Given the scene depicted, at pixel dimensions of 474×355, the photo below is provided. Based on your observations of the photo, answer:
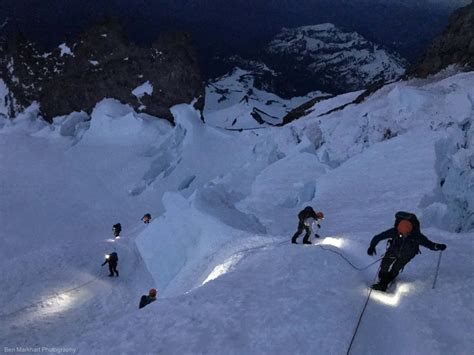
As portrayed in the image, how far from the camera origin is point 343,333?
6.61 metres

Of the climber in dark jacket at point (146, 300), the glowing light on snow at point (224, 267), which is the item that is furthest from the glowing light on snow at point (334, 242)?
the climber in dark jacket at point (146, 300)

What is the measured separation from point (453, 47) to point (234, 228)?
25.6 meters

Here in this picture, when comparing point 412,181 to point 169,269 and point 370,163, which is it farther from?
point 169,269

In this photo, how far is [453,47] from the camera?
3123 cm

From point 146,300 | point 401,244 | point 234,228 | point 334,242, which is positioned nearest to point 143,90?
point 234,228

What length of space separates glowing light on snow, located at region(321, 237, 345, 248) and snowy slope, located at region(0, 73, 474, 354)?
0.07 metres

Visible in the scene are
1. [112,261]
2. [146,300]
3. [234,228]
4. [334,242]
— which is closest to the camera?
[146,300]

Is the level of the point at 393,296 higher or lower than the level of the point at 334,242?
higher

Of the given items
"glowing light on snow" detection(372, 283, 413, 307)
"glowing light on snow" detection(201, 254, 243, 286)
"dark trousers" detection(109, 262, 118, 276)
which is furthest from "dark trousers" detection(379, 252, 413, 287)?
"dark trousers" detection(109, 262, 118, 276)

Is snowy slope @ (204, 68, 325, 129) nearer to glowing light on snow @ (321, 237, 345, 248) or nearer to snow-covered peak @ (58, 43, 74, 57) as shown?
snow-covered peak @ (58, 43, 74, 57)

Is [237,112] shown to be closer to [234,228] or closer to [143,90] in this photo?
[143,90]

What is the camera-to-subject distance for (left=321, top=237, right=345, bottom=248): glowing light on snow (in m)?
12.0

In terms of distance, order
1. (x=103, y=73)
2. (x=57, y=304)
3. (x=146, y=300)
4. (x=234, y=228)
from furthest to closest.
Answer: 1. (x=103, y=73)
2. (x=57, y=304)
3. (x=234, y=228)
4. (x=146, y=300)

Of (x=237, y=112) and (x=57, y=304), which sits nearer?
(x=57, y=304)
